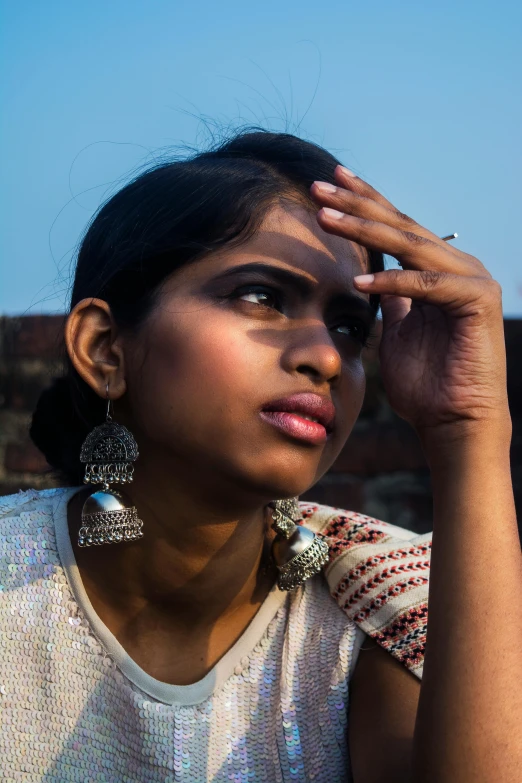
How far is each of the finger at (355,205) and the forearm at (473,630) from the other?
52cm

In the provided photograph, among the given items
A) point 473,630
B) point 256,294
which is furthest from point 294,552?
point 256,294

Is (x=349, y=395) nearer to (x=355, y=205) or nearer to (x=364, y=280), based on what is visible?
(x=364, y=280)

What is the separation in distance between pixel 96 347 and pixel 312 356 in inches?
24.8

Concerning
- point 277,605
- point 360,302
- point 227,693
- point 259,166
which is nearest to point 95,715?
point 227,693

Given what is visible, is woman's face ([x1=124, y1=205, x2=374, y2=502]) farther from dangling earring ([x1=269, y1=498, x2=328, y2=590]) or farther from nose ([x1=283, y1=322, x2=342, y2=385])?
dangling earring ([x1=269, y1=498, x2=328, y2=590])

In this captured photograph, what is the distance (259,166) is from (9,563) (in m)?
1.28

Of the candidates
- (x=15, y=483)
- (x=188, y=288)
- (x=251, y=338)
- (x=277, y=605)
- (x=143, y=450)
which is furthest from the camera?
(x=15, y=483)

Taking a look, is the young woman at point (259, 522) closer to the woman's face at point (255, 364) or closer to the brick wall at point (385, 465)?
the woman's face at point (255, 364)

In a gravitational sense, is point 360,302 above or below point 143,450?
above

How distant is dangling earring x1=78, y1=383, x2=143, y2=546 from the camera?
213 centimetres

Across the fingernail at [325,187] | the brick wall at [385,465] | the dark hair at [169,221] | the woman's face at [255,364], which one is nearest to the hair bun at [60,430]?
the dark hair at [169,221]

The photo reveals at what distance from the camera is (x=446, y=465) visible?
1.99m

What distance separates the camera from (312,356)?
6.41ft

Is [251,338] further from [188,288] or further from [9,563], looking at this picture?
[9,563]
